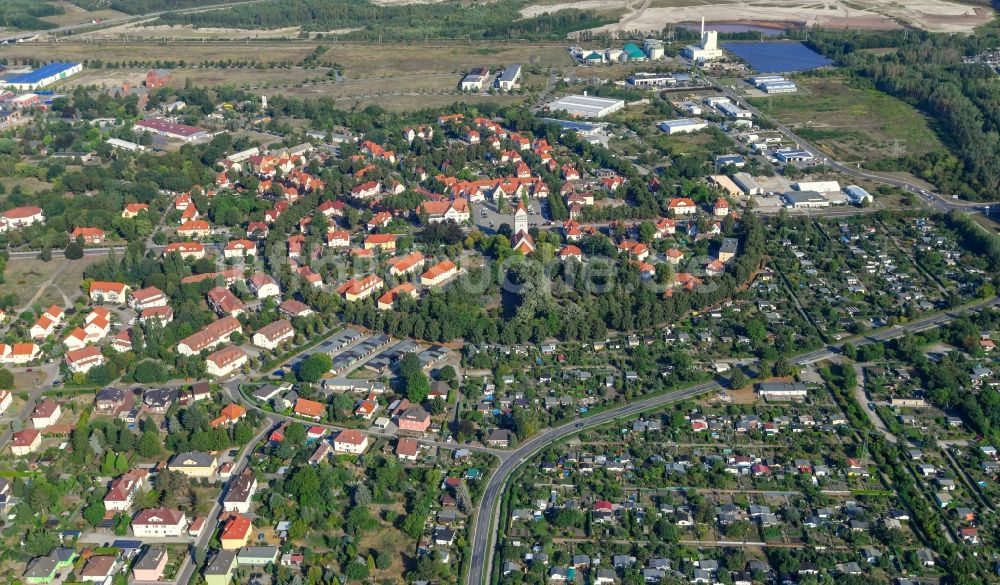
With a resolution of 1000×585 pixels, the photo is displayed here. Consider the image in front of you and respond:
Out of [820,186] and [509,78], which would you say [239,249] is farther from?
[509,78]

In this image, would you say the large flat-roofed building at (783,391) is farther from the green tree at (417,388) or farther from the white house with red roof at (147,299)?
the white house with red roof at (147,299)

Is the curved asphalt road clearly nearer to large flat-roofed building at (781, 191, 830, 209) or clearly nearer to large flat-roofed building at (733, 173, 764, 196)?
large flat-roofed building at (781, 191, 830, 209)

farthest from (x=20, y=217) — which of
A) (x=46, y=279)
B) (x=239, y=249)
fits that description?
(x=239, y=249)

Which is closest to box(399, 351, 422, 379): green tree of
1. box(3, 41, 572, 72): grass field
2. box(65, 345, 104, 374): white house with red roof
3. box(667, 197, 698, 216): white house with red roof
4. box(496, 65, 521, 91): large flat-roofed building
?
box(65, 345, 104, 374): white house with red roof

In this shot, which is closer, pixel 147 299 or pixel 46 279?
pixel 147 299

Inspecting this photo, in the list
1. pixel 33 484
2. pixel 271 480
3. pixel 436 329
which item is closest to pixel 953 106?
pixel 436 329

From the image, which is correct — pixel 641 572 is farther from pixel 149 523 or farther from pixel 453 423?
pixel 149 523

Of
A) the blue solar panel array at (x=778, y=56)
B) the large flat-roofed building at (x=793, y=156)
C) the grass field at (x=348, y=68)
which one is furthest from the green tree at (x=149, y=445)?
the blue solar panel array at (x=778, y=56)
